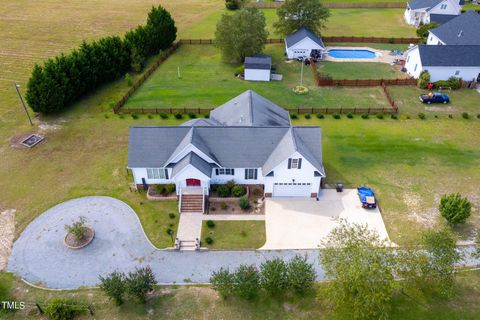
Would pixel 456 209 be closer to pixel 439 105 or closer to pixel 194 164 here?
pixel 194 164

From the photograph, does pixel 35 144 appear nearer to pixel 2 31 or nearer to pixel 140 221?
pixel 140 221

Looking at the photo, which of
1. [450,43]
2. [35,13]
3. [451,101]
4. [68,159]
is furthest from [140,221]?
[35,13]

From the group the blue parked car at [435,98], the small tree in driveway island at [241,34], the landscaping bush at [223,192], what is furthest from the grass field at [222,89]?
the landscaping bush at [223,192]

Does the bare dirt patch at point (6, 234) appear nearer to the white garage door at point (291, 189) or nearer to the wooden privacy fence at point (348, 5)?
the white garage door at point (291, 189)

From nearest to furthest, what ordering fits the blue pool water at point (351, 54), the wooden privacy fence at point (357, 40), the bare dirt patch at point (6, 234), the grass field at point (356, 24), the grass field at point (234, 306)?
1. the grass field at point (234, 306)
2. the bare dirt patch at point (6, 234)
3. the blue pool water at point (351, 54)
4. the wooden privacy fence at point (357, 40)
5. the grass field at point (356, 24)

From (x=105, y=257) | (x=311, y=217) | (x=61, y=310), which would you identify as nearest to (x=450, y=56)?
(x=311, y=217)

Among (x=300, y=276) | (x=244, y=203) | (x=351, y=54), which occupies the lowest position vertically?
(x=244, y=203)

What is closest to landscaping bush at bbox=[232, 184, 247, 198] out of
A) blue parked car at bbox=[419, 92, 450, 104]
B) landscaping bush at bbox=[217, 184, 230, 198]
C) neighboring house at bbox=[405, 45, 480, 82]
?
landscaping bush at bbox=[217, 184, 230, 198]
